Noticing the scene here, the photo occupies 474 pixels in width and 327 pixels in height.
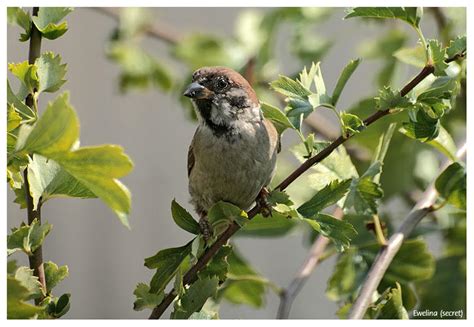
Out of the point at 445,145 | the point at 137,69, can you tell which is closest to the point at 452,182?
the point at 445,145

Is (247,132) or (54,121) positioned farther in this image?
(247,132)

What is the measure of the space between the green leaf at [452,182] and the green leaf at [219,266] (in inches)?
13.7

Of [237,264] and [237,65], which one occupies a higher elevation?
[237,65]

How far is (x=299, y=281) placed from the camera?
1254 millimetres

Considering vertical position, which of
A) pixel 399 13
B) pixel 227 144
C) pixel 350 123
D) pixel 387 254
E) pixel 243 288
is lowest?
pixel 243 288

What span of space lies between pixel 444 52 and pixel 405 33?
2.84 feet

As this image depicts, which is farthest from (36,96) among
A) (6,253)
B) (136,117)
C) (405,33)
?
(136,117)

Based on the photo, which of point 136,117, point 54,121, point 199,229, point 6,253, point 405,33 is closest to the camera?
point 54,121

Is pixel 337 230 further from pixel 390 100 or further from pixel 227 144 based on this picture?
pixel 227 144

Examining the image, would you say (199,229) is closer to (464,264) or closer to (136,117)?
(464,264)

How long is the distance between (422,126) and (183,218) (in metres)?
0.35

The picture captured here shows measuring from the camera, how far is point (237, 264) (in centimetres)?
138

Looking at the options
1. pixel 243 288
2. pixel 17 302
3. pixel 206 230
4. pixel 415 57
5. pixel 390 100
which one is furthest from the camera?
pixel 243 288

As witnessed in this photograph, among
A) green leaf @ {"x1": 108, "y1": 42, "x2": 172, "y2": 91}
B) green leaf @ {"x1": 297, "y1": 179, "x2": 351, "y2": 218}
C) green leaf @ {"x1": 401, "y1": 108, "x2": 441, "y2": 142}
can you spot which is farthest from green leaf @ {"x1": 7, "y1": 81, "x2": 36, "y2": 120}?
green leaf @ {"x1": 108, "y1": 42, "x2": 172, "y2": 91}
